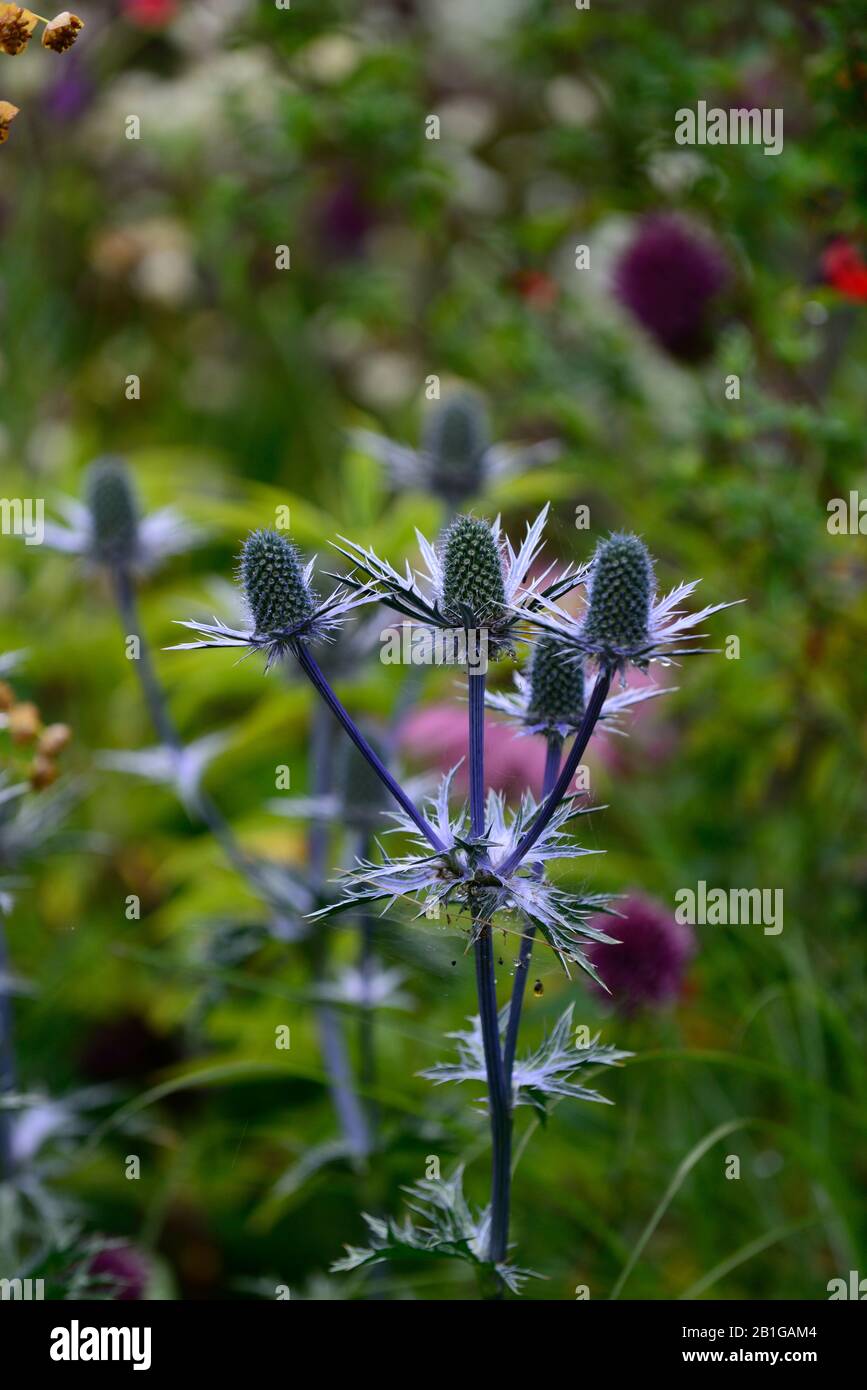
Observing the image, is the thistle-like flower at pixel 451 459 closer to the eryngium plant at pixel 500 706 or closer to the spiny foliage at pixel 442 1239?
the eryngium plant at pixel 500 706

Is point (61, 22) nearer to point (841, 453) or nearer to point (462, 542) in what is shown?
point (462, 542)

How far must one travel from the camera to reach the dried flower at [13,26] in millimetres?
892

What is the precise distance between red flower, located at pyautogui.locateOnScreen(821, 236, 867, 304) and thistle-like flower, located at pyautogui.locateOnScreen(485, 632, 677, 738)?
0.72 metres

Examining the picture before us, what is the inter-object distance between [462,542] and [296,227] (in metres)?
2.44

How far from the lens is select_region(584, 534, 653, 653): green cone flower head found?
731 millimetres

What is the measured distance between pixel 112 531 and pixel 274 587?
64cm

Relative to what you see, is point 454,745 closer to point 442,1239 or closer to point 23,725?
point 23,725

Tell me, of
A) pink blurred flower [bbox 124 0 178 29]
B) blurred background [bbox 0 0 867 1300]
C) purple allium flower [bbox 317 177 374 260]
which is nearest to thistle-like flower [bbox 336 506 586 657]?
blurred background [bbox 0 0 867 1300]

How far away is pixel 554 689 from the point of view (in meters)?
0.85

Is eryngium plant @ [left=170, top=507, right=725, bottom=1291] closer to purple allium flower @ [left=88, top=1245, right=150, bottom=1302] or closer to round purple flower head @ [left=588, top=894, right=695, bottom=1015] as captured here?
round purple flower head @ [left=588, top=894, right=695, bottom=1015]

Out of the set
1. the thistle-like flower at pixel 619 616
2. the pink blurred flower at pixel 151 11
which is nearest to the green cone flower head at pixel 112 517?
the thistle-like flower at pixel 619 616

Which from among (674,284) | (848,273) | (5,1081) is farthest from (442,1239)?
(674,284)

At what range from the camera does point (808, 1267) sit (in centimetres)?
142
